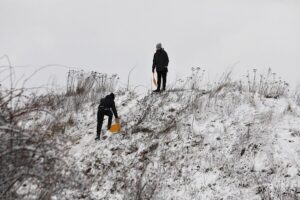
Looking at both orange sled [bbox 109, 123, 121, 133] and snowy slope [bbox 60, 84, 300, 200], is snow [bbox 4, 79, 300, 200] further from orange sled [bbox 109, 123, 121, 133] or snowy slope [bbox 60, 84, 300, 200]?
orange sled [bbox 109, 123, 121, 133]

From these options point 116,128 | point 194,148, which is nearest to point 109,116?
point 116,128

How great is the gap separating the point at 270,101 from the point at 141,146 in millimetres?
3483

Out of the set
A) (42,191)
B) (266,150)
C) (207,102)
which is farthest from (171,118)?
(42,191)

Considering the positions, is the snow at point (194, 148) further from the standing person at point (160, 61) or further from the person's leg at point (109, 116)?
the standing person at point (160, 61)

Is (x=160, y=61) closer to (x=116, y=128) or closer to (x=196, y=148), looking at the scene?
(x=116, y=128)

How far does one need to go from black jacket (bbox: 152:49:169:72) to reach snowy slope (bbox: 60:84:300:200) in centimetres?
75

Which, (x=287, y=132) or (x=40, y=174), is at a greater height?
(x=40, y=174)

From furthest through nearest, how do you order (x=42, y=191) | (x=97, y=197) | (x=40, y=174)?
(x=97, y=197) → (x=42, y=191) → (x=40, y=174)

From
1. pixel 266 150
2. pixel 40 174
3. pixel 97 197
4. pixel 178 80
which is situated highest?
pixel 40 174

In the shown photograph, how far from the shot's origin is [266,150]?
962 cm

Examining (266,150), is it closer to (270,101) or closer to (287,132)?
(287,132)

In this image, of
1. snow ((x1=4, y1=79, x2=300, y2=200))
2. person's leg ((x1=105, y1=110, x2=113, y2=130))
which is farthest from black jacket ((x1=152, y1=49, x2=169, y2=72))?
person's leg ((x1=105, y1=110, x2=113, y2=130))

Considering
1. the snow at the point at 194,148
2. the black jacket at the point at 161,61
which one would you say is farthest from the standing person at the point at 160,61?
the snow at the point at 194,148

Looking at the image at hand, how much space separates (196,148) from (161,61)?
3.47 m
